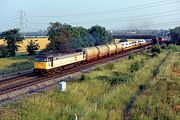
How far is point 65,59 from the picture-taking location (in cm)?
3772

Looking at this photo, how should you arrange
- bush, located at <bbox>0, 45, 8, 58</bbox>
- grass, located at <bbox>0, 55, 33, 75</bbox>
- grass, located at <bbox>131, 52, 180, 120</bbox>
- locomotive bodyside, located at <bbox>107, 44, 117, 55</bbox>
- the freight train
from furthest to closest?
bush, located at <bbox>0, 45, 8, 58</bbox> < locomotive bodyside, located at <bbox>107, 44, 117, 55</bbox> < grass, located at <bbox>0, 55, 33, 75</bbox> < the freight train < grass, located at <bbox>131, 52, 180, 120</bbox>

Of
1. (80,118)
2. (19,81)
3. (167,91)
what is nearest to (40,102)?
(80,118)

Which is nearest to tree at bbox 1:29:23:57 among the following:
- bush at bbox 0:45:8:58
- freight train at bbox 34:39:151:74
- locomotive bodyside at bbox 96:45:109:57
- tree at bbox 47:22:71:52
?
bush at bbox 0:45:8:58

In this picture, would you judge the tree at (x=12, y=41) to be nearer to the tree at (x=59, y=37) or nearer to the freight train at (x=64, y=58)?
the tree at (x=59, y=37)

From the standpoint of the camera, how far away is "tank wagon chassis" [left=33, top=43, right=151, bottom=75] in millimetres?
33938

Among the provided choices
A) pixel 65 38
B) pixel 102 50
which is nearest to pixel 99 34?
pixel 65 38

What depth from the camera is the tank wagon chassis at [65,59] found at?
3394 cm

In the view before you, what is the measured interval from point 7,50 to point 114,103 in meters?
55.6

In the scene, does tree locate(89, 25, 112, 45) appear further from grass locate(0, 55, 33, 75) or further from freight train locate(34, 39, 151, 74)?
grass locate(0, 55, 33, 75)

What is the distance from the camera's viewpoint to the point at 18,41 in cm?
7612

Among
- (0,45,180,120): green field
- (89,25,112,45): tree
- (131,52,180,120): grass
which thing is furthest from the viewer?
(89,25,112,45): tree

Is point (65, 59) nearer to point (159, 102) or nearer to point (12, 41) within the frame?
point (159, 102)

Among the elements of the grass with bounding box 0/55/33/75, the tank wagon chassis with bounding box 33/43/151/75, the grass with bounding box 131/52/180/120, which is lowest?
the grass with bounding box 0/55/33/75

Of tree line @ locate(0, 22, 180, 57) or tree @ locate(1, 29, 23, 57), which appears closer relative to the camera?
tree line @ locate(0, 22, 180, 57)
